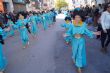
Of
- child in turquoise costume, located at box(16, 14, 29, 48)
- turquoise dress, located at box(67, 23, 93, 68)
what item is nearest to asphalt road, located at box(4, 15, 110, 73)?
turquoise dress, located at box(67, 23, 93, 68)

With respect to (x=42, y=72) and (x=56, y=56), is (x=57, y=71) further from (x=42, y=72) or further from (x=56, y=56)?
(x=56, y=56)

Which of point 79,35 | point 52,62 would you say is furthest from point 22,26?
point 79,35

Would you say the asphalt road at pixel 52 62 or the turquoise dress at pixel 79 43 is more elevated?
the turquoise dress at pixel 79 43

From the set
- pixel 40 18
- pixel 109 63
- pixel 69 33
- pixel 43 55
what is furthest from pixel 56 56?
pixel 40 18

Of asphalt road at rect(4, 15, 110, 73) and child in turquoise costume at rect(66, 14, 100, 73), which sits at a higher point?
child in turquoise costume at rect(66, 14, 100, 73)

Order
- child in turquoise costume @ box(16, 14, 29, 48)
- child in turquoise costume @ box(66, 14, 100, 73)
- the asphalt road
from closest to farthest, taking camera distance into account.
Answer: child in turquoise costume @ box(66, 14, 100, 73) < the asphalt road < child in turquoise costume @ box(16, 14, 29, 48)

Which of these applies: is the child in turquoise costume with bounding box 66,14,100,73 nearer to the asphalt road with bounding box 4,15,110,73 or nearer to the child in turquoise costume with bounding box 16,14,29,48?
the asphalt road with bounding box 4,15,110,73

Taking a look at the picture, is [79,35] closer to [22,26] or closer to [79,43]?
[79,43]

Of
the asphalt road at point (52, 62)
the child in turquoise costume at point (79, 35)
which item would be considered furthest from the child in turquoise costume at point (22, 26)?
the child in turquoise costume at point (79, 35)

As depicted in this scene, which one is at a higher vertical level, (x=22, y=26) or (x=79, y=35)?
(x=79, y=35)

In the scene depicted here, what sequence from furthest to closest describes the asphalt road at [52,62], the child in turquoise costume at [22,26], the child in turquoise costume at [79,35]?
1. the child in turquoise costume at [22,26]
2. the asphalt road at [52,62]
3. the child in turquoise costume at [79,35]

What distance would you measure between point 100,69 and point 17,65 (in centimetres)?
286

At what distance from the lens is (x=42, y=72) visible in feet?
26.6

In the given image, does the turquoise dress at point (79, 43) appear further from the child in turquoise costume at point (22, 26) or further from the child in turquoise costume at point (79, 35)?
the child in turquoise costume at point (22, 26)
